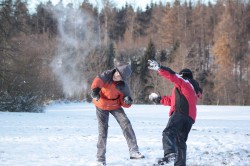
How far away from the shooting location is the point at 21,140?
995 centimetres

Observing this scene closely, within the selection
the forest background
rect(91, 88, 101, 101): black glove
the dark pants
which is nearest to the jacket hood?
rect(91, 88, 101, 101): black glove

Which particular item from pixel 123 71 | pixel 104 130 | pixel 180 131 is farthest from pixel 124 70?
pixel 180 131

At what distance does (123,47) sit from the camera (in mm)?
53969

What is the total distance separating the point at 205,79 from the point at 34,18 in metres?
27.1

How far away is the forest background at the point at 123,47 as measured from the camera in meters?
27.8

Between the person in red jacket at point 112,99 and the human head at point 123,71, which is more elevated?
the human head at point 123,71

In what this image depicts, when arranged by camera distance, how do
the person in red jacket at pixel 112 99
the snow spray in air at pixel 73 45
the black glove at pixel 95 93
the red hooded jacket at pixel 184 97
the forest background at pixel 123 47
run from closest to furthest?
the red hooded jacket at pixel 184 97 < the black glove at pixel 95 93 < the person in red jacket at pixel 112 99 < the forest background at pixel 123 47 < the snow spray in air at pixel 73 45

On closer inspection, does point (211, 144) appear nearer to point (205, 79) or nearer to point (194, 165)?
point (194, 165)

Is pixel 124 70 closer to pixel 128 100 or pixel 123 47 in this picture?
pixel 128 100

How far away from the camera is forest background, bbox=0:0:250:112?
27.8 m

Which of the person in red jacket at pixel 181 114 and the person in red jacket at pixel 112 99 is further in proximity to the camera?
the person in red jacket at pixel 112 99

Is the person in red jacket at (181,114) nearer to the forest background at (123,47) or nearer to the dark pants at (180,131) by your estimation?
the dark pants at (180,131)

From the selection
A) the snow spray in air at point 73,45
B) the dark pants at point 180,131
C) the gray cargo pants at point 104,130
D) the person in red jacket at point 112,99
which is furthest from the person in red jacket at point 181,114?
the snow spray in air at point 73,45

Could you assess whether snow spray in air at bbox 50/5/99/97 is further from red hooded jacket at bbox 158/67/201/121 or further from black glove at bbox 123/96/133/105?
red hooded jacket at bbox 158/67/201/121
